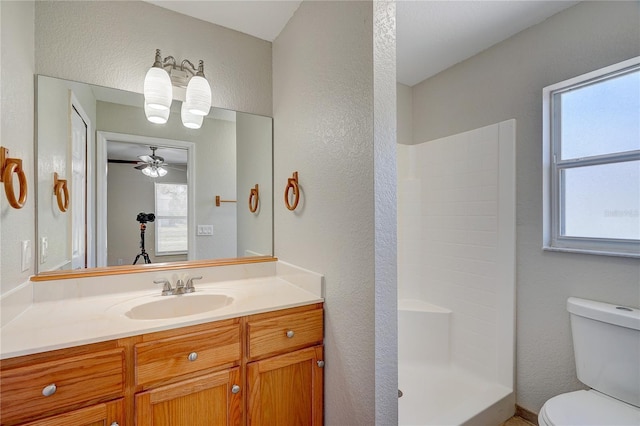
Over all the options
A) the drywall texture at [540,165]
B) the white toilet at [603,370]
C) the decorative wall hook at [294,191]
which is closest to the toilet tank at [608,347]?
the white toilet at [603,370]

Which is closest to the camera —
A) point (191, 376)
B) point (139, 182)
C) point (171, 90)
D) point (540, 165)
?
point (191, 376)

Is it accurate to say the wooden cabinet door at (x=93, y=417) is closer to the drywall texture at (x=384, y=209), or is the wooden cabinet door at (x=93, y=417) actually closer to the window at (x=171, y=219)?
the window at (x=171, y=219)

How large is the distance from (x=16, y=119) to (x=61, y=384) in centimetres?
98

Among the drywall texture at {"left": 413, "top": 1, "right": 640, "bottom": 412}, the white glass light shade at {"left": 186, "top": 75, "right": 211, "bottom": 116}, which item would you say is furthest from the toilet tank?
the white glass light shade at {"left": 186, "top": 75, "right": 211, "bottom": 116}

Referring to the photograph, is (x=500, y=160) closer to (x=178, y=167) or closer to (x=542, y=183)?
(x=542, y=183)

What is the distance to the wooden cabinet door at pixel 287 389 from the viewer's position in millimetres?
1201

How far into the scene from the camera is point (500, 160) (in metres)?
1.86

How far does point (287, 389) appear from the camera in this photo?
1.27 m

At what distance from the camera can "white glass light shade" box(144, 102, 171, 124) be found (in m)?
1.50

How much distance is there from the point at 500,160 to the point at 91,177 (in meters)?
2.36

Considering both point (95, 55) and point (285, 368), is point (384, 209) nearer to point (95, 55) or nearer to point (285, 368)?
point (285, 368)

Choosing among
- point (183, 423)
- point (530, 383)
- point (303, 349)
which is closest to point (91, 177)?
point (183, 423)

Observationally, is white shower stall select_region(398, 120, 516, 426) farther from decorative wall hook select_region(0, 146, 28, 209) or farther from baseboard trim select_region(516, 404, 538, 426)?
decorative wall hook select_region(0, 146, 28, 209)

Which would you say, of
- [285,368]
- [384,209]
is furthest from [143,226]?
[384,209]
